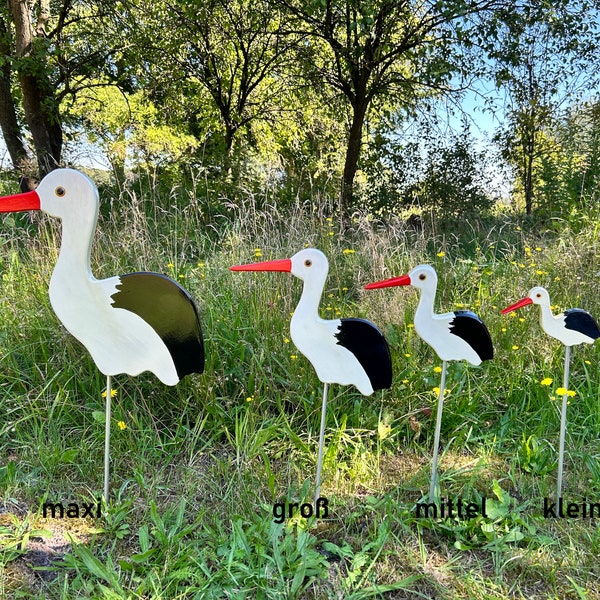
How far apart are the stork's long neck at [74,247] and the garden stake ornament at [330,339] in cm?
52

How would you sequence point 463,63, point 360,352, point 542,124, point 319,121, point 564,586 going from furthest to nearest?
point 319,121
point 542,124
point 463,63
point 360,352
point 564,586

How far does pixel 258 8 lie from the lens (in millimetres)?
6227

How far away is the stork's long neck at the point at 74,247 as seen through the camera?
5.19ft

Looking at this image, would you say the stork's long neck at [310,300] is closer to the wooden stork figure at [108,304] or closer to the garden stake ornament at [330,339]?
the garden stake ornament at [330,339]

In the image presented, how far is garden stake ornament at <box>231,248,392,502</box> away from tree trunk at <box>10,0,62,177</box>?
159 inches

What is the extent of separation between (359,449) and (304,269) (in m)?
1.04

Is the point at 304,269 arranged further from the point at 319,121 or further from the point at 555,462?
the point at 319,121

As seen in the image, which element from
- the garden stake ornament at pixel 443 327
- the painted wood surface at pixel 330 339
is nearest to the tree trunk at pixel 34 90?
the painted wood surface at pixel 330 339

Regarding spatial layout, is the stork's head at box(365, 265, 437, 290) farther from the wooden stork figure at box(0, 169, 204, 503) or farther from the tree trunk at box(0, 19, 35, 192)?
the tree trunk at box(0, 19, 35, 192)

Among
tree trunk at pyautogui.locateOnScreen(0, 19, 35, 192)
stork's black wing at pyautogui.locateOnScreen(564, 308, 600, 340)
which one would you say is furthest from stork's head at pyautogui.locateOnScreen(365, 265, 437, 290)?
tree trunk at pyautogui.locateOnScreen(0, 19, 35, 192)

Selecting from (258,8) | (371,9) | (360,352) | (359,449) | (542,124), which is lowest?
(359,449)

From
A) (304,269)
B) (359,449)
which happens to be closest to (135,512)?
(359,449)

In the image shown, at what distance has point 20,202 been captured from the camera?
154 centimetres

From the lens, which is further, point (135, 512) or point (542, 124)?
point (542, 124)
